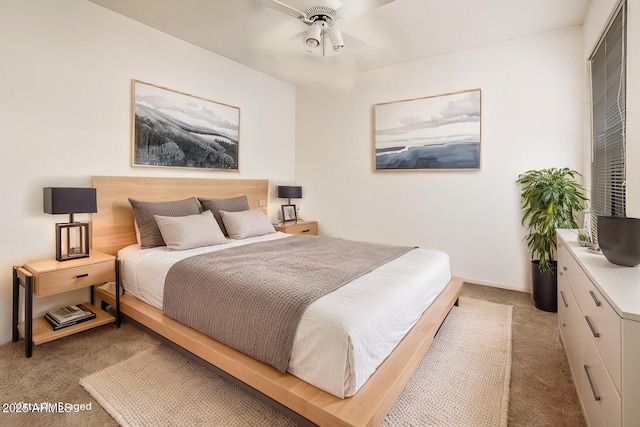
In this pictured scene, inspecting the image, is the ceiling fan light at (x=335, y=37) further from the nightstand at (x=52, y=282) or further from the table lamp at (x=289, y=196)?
the nightstand at (x=52, y=282)

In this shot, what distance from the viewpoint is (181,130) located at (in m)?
3.54

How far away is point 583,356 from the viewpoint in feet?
5.16

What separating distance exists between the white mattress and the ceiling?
2.28 meters

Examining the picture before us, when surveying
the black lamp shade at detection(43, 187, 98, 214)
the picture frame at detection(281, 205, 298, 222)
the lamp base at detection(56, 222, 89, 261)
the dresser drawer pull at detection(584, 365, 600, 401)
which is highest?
the black lamp shade at detection(43, 187, 98, 214)

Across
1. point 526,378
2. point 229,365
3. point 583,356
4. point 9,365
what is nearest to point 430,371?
point 526,378

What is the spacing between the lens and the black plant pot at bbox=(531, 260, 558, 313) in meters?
2.96

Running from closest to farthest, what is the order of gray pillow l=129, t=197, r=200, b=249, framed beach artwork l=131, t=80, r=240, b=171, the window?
the window < gray pillow l=129, t=197, r=200, b=249 < framed beach artwork l=131, t=80, r=240, b=171

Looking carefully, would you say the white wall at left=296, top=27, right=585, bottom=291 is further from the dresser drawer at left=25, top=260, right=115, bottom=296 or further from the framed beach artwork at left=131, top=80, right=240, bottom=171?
the dresser drawer at left=25, top=260, right=115, bottom=296

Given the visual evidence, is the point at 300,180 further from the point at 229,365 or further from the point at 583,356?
the point at 583,356

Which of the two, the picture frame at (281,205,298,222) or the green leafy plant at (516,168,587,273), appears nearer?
the green leafy plant at (516,168,587,273)

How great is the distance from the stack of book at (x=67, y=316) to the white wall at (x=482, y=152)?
3.18 metres

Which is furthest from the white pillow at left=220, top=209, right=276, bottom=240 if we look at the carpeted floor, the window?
the window

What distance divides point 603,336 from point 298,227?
3633 mm

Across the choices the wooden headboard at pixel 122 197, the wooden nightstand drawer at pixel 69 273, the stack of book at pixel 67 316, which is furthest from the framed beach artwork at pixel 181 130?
the stack of book at pixel 67 316
